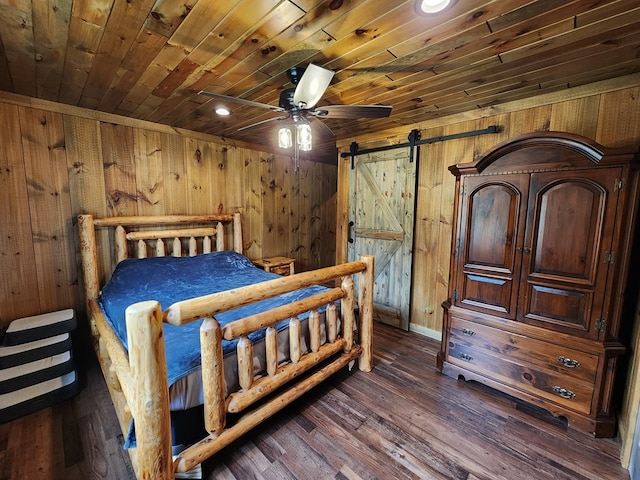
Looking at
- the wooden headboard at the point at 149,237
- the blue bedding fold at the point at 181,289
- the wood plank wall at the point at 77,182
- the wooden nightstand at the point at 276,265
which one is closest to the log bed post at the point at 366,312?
the blue bedding fold at the point at 181,289

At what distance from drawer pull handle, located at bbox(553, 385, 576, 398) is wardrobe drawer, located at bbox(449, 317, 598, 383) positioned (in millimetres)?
105

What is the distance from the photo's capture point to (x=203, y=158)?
11.0ft

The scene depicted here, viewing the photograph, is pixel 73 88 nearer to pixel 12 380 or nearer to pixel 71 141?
pixel 71 141

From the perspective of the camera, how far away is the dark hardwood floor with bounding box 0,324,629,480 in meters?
1.48

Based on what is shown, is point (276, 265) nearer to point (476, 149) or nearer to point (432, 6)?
point (476, 149)

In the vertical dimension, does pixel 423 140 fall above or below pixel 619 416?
above

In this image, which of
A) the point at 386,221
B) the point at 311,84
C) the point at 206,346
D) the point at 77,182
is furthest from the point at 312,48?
the point at 77,182

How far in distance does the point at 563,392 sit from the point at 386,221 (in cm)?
219

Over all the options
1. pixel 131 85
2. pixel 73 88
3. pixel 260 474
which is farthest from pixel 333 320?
pixel 73 88

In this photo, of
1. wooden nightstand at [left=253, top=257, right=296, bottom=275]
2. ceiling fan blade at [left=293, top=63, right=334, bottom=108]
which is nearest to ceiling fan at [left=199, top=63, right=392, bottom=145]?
ceiling fan blade at [left=293, top=63, right=334, bottom=108]

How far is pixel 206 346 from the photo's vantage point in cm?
133

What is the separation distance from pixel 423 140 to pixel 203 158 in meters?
2.67

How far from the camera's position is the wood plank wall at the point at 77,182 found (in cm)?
225

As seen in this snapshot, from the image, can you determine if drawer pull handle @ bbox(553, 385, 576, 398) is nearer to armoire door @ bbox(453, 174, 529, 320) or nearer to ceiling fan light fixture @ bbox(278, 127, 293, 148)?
armoire door @ bbox(453, 174, 529, 320)
